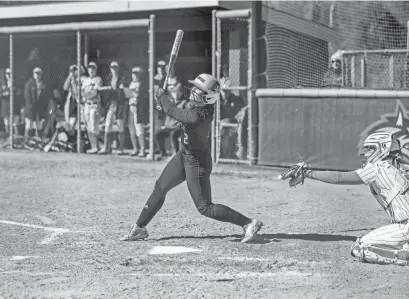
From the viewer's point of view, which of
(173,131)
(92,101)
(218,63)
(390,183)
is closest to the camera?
(390,183)

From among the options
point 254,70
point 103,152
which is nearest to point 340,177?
point 254,70

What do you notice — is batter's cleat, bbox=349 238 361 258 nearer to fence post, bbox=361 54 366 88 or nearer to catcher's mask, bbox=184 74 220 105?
catcher's mask, bbox=184 74 220 105

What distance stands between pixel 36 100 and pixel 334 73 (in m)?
6.81

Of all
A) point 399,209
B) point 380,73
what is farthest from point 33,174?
point 399,209

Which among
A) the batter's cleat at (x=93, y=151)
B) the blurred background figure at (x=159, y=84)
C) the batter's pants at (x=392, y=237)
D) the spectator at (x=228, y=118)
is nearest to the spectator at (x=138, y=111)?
the blurred background figure at (x=159, y=84)

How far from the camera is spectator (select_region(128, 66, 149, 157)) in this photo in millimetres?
16469

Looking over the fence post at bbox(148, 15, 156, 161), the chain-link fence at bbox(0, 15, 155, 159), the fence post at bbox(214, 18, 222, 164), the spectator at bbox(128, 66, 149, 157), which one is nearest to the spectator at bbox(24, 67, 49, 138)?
the chain-link fence at bbox(0, 15, 155, 159)

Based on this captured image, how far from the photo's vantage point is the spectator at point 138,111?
54.0 ft

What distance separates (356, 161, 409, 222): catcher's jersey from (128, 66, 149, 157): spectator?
9.63 metres

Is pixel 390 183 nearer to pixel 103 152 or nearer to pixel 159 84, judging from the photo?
pixel 159 84

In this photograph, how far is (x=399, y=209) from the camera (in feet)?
23.8

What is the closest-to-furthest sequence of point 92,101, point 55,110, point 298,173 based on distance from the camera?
point 298,173 < point 92,101 < point 55,110

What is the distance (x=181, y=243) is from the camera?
8305mm

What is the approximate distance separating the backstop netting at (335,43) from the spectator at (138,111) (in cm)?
276
